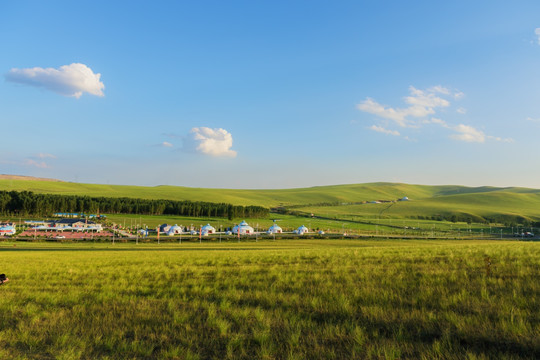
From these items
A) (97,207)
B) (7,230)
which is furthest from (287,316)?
(97,207)

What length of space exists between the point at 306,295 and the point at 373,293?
1.96 metres

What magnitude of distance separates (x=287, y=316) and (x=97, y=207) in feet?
573

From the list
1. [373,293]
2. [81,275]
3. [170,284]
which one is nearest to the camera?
[373,293]

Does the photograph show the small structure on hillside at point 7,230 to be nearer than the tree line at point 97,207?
Yes

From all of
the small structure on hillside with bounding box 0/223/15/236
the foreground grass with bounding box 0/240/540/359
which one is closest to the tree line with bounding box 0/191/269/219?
the small structure on hillside with bounding box 0/223/15/236

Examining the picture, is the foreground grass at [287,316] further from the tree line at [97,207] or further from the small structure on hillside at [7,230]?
the tree line at [97,207]

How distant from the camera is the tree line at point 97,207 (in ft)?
478

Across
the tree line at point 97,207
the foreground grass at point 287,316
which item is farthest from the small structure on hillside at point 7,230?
the foreground grass at point 287,316

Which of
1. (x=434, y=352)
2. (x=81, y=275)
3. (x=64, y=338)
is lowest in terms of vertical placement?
(x=81, y=275)

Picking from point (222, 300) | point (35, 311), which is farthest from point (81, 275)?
point (222, 300)

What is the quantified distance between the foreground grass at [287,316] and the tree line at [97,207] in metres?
151

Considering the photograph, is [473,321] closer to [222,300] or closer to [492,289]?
[492,289]

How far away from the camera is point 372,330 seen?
696cm

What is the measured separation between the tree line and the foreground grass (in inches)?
5954
